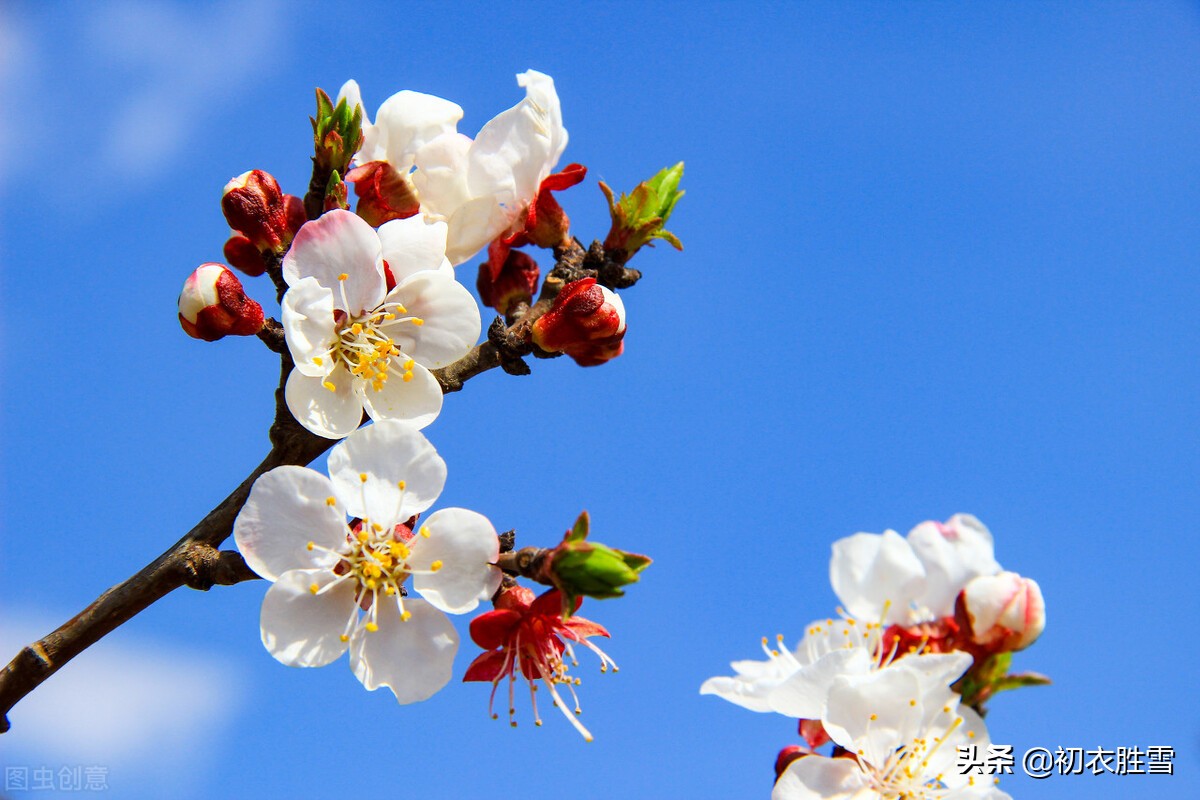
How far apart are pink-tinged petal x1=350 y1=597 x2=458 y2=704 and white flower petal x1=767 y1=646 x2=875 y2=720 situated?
0.68 metres

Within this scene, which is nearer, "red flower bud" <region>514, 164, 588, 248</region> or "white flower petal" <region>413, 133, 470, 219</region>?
"white flower petal" <region>413, 133, 470, 219</region>

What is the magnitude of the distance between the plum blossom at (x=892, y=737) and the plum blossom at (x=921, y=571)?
1.17ft

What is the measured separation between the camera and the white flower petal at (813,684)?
206 cm

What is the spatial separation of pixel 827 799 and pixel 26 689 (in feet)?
5.39

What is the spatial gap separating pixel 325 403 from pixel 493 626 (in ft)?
1.96

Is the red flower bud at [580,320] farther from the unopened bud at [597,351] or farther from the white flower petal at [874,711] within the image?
the white flower petal at [874,711]

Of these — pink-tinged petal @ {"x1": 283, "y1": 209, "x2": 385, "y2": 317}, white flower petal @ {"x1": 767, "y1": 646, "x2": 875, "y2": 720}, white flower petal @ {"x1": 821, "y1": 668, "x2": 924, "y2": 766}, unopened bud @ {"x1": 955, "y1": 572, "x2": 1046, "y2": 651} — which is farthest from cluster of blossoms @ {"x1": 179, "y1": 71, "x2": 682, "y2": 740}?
unopened bud @ {"x1": 955, "y1": 572, "x2": 1046, "y2": 651}

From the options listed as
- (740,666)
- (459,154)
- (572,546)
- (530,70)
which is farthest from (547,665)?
(530,70)

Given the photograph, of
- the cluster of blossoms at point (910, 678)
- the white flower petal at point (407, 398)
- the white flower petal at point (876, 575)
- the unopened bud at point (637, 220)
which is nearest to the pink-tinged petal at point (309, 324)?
the white flower petal at point (407, 398)

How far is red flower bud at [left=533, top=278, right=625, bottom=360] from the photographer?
234 cm

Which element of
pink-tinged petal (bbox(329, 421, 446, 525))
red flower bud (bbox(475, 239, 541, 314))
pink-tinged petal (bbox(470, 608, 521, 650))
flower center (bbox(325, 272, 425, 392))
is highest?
red flower bud (bbox(475, 239, 541, 314))

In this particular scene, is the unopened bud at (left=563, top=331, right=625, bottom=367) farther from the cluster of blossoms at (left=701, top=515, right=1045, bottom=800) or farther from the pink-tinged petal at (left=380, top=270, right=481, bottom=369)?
the cluster of blossoms at (left=701, top=515, right=1045, bottom=800)

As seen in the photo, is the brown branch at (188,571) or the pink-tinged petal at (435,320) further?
the pink-tinged petal at (435,320)

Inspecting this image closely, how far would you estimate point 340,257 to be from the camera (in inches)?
85.4
